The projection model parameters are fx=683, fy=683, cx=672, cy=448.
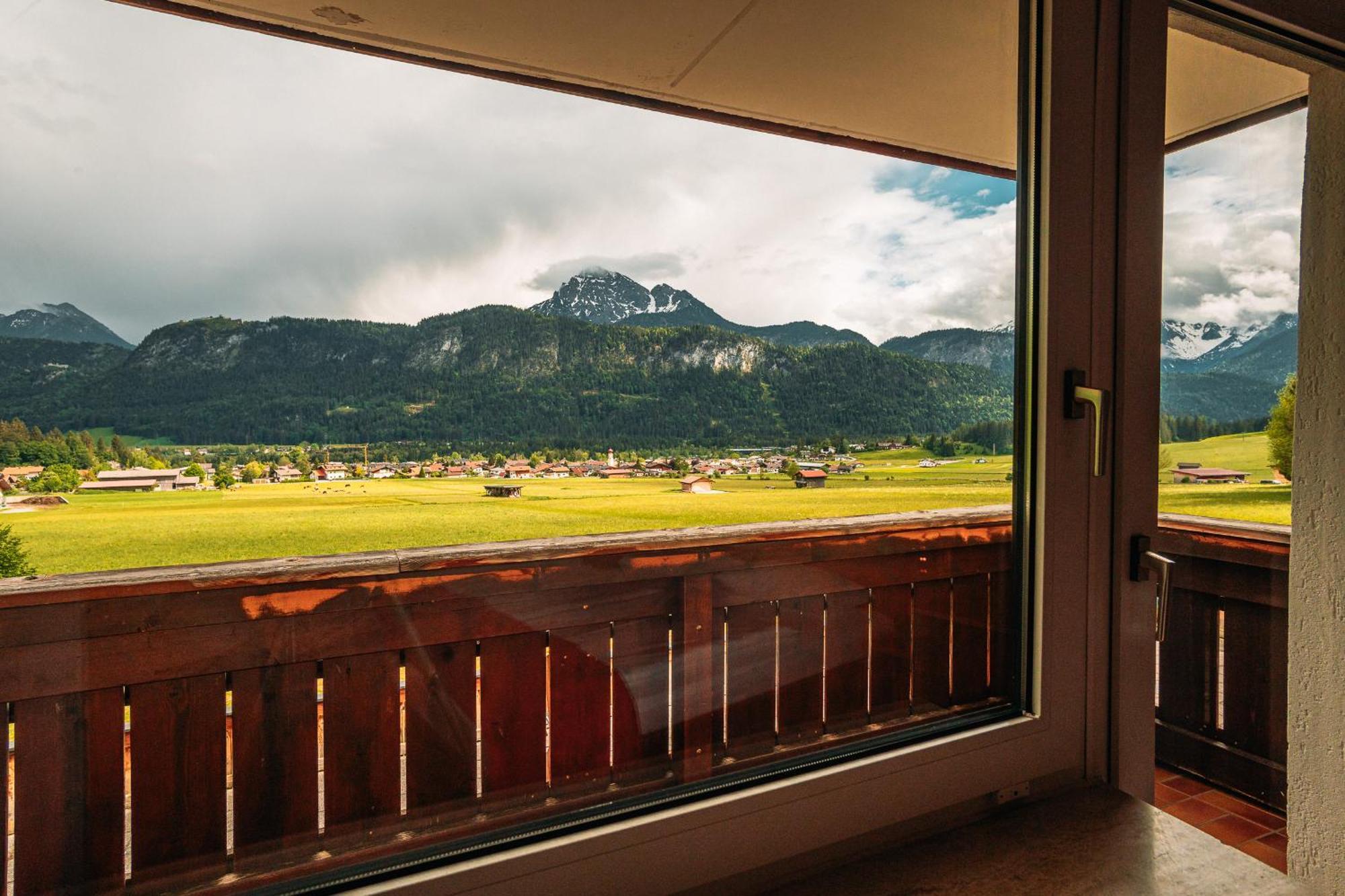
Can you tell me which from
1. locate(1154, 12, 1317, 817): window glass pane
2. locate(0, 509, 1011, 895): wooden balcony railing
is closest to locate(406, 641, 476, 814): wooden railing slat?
locate(0, 509, 1011, 895): wooden balcony railing

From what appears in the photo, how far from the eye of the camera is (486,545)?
0.98 meters

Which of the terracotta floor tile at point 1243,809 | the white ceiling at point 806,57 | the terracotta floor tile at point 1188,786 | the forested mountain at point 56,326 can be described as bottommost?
the terracotta floor tile at point 1243,809

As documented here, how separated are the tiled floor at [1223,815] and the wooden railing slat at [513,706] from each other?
0.94 meters

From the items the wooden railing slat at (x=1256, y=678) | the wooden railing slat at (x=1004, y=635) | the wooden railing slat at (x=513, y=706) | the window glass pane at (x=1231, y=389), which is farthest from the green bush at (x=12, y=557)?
the wooden railing slat at (x=1256, y=678)

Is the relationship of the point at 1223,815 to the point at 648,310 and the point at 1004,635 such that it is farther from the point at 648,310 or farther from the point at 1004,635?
the point at 648,310

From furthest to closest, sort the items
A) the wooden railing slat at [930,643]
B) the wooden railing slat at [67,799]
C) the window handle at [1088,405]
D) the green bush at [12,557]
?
the wooden railing slat at [930,643] → the window handle at [1088,405] → the wooden railing slat at [67,799] → the green bush at [12,557]

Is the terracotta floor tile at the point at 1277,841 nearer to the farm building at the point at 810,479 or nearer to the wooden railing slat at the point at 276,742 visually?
the farm building at the point at 810,479

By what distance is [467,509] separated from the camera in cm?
91

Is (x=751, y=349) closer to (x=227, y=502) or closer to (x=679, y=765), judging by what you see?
(x=679, y=765)

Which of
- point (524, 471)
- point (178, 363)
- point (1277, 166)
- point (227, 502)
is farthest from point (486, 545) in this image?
point (1277, 166)

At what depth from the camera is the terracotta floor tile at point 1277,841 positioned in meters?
1.23

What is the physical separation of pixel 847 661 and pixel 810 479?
37 centimetres

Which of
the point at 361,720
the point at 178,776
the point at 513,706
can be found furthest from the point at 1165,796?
the point at 178,776

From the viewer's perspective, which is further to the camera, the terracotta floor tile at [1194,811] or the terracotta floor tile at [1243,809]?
the terracotta floor tile at [1243,809]
